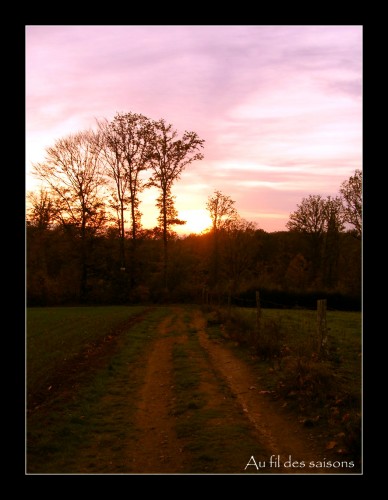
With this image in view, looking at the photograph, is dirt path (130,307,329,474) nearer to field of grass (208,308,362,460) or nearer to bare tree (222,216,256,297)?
field of grass (208,308,362,460)

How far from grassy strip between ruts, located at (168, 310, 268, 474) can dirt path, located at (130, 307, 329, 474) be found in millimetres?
75

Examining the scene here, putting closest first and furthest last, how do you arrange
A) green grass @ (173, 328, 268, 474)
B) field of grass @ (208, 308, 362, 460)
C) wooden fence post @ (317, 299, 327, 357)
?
green grass @ (173, 328, 268, 474) < field of grass @ (208, 308, 362, 460) < wooden fence post @ (317, 299, 327, 357)

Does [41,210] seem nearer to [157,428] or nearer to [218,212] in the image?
[218,212]

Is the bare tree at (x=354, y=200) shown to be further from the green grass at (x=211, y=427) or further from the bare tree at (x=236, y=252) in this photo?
the green grass at (x=211, y=427)

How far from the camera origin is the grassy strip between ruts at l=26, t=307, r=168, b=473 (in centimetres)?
627

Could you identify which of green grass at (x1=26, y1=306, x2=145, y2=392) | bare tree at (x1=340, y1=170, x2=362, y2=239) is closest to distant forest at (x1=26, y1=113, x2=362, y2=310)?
bare tree at (x1=340, y1=170, x2=362, y2=239)

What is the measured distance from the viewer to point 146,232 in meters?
50.2

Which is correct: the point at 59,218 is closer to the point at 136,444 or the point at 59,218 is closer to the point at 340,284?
the point at 340,284

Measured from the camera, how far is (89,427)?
25.5ft

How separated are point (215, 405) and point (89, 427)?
235 centimetres

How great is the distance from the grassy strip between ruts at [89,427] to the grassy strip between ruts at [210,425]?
3.08 feet

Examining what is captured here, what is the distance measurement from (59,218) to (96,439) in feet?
145
